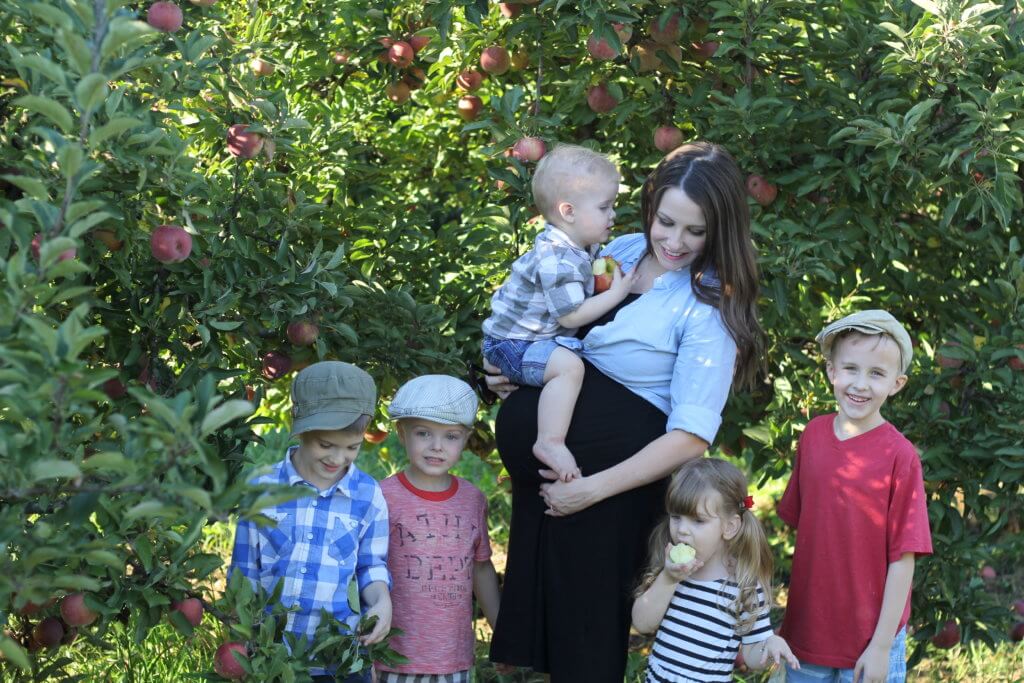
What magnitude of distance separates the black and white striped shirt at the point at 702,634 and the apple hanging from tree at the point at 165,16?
1.64 meters

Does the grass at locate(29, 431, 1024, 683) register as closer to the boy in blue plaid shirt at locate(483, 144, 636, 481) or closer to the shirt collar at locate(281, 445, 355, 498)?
the shirt collar at locate(281, 445, 355, 498)

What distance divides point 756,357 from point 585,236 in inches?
18.0

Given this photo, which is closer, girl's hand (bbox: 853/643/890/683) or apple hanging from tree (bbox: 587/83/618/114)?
girl's hand (bbox: 853/643/890/683)

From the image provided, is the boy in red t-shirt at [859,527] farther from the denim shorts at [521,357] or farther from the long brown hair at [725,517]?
the denim shorts at [521,357]

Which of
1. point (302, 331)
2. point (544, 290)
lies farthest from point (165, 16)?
point (544, 290)

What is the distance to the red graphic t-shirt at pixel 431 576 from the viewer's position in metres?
2.71

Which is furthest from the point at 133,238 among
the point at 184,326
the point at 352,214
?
the point at 352,214

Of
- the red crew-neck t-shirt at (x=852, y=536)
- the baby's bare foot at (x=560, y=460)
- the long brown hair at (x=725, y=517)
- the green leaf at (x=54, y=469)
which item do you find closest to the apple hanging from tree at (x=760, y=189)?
the red crew-neck t-shirt at (x=852, y=536)

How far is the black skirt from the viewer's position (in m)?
2.54

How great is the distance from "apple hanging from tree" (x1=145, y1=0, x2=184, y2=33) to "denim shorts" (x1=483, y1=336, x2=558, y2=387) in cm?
98

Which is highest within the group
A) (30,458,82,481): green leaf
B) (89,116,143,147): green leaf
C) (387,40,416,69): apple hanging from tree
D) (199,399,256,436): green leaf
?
(387,40,416,69): apple hanging from tree

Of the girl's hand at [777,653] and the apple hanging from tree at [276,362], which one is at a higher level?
the apple hanging from tree at [276,362]

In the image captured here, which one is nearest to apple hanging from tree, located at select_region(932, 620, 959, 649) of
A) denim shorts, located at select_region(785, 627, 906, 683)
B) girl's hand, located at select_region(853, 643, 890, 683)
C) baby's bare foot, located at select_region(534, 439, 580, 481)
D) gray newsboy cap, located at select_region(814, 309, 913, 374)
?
denim shorts, located at select_region(785, 627, 906, 683)

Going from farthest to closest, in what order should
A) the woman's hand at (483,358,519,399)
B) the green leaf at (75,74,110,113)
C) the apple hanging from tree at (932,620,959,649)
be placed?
the apple hanging from tree at (932,620,959,649) → the woman's hand at (483,358,519,399) → the green leaf at (75,74,110,113)
